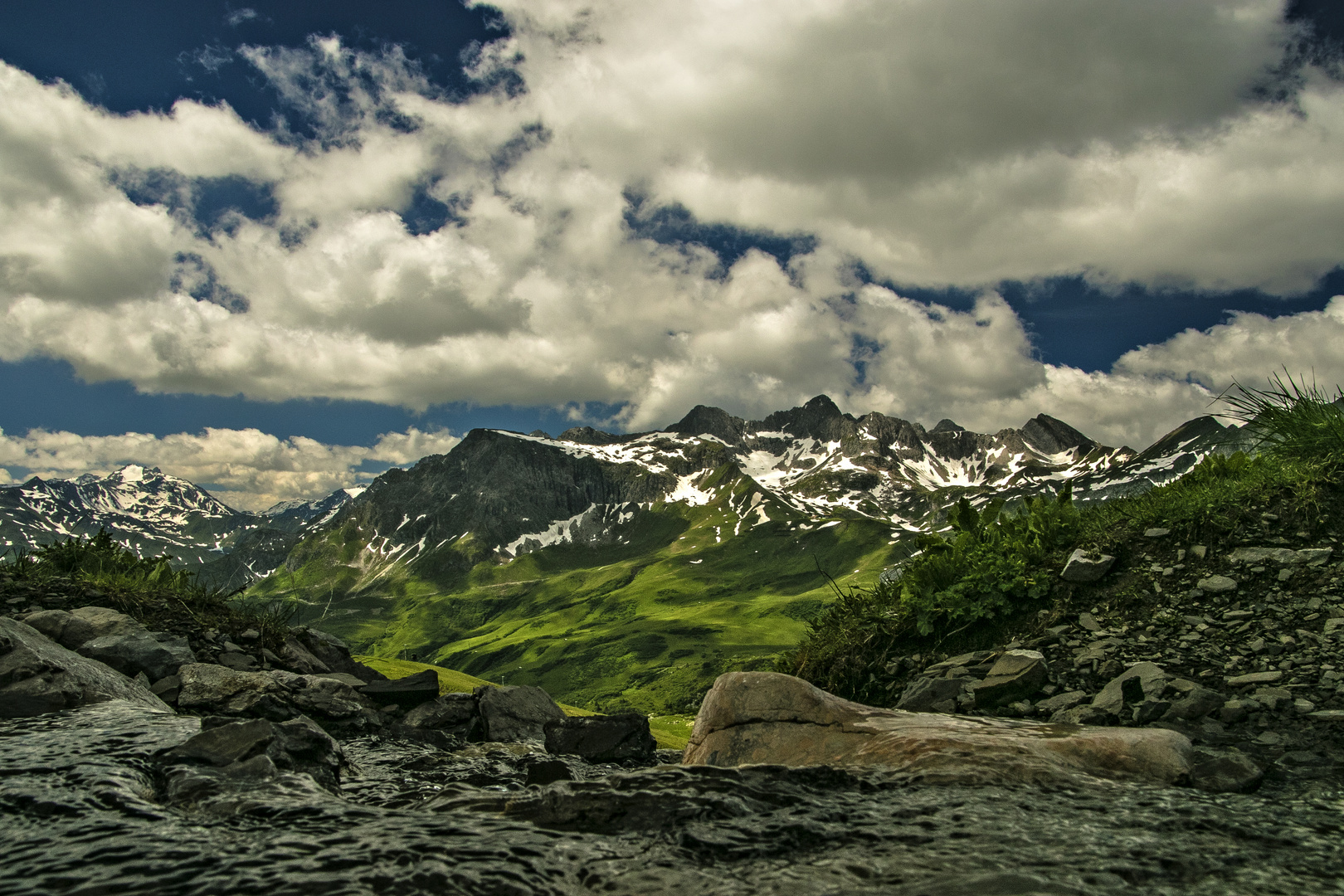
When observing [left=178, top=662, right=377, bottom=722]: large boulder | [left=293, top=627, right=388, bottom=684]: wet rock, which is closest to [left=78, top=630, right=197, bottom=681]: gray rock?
[left=178, top=662, right=377, bottom=722]: large boulder

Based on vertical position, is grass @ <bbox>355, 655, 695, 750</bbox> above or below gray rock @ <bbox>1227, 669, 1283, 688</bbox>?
below

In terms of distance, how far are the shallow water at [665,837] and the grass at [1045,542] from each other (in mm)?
5780

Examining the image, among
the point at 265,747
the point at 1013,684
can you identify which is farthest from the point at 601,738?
the point at 1013,684

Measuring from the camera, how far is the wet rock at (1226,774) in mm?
5984

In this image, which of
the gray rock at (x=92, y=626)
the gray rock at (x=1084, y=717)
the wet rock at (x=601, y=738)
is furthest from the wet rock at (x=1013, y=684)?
the gray rock at (x=92, y=626)

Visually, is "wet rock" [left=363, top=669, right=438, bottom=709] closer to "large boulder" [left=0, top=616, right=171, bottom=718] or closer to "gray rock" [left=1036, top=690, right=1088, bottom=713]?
"large boulder" [left=0, top=616, right=171, bottom=718]

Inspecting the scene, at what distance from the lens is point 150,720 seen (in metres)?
8.04

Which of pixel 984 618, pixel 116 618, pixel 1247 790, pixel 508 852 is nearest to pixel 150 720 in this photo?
pixel 116 618

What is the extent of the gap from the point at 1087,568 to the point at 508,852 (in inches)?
412

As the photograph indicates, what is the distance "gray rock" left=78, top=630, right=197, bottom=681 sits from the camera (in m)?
10.7

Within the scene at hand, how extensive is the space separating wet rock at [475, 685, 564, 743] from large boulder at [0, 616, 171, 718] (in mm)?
4841

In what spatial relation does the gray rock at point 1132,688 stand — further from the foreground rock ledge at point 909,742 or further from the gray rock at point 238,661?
the gray rock at point 238,661

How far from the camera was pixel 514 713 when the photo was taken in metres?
12.5

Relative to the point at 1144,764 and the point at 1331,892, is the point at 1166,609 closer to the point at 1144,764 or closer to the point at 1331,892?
the point at 1144,764
